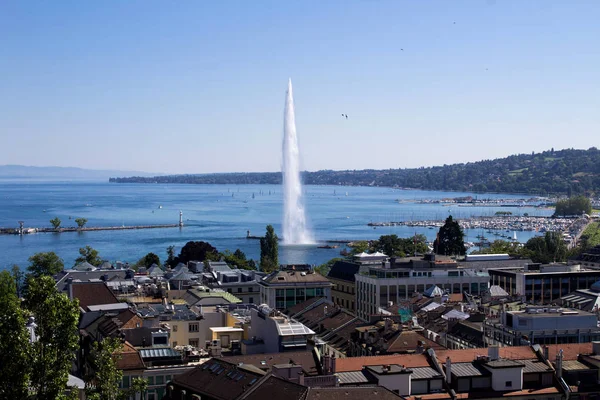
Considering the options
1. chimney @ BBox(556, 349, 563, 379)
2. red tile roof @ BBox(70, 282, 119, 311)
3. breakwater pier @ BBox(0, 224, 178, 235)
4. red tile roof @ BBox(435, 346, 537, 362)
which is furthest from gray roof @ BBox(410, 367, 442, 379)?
breakwater pier @ BBox(0, 224, 178, 235)

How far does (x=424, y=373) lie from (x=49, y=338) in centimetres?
1002

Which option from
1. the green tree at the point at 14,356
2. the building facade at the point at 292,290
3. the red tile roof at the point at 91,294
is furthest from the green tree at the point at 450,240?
the green tree at the point at 14,356

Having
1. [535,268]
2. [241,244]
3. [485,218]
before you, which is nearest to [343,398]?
[535,268]

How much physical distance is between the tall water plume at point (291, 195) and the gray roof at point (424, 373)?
8895cm

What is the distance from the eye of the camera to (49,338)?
1428 centimetres

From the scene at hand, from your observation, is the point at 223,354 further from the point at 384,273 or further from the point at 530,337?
the point at 384,273

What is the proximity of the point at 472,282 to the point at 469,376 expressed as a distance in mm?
26517

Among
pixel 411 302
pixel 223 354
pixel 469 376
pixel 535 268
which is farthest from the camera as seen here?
pixel 535 268

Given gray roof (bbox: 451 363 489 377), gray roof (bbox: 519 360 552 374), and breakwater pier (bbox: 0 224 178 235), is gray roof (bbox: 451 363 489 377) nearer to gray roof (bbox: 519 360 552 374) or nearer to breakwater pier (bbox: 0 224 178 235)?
gray roof (bbox: 519 360 552 374)

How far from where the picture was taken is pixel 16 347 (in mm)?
13969

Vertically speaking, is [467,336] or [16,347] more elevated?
[16,347]

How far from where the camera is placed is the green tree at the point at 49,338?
46.3 feet

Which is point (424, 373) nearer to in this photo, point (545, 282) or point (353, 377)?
point (353, 377)

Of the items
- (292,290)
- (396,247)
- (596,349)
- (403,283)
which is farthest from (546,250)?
(596,349)
